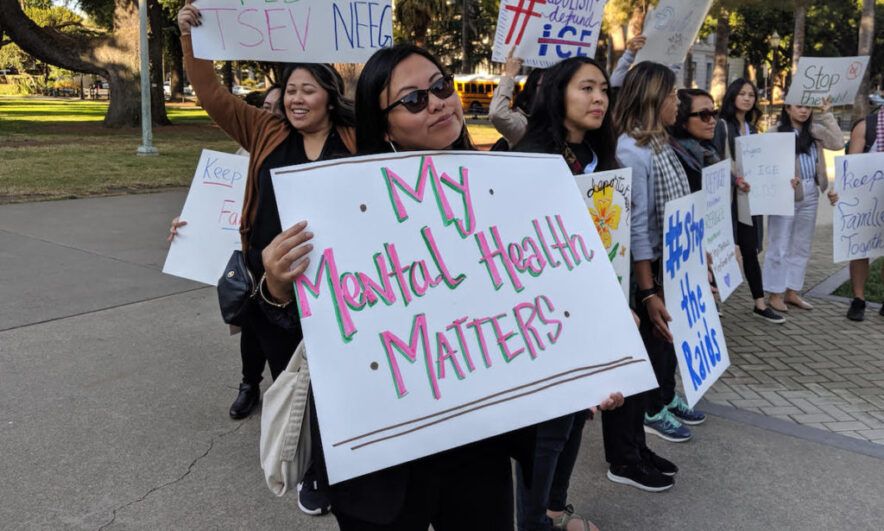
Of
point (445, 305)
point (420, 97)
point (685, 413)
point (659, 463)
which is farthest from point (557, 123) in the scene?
point (685, 413)

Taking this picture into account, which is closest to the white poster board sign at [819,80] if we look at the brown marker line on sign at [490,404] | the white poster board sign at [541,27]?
the white poster board sign at [541,27]

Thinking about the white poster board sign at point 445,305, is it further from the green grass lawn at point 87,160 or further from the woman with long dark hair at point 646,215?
the green grass lawn at point 87,160

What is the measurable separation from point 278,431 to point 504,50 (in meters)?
3.11

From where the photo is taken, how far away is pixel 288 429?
1716mm

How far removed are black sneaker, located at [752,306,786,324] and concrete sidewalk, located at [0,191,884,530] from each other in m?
0.13

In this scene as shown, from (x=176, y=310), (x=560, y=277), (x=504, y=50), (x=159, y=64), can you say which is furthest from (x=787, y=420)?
(x=159, y=64)

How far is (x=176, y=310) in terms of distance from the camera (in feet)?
18.7

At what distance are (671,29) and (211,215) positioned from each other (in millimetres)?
3122

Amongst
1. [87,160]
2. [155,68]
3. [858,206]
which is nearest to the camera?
[858,206]

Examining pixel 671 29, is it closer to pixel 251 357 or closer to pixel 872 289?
pixel 251 357

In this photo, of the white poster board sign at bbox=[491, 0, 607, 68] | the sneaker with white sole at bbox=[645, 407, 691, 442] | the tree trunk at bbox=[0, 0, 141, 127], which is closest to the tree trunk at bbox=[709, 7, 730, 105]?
the tree trunk at bbox=[0, 0, 141, 127]

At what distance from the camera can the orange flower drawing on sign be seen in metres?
2.64

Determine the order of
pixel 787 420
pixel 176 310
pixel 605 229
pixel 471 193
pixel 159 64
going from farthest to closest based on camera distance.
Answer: pixel 159 64 → pixel 176 310 → pixel 787 420 → pixel 605 229 → pixel 471 193

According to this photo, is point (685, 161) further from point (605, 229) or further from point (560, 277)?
point (560, 277)
